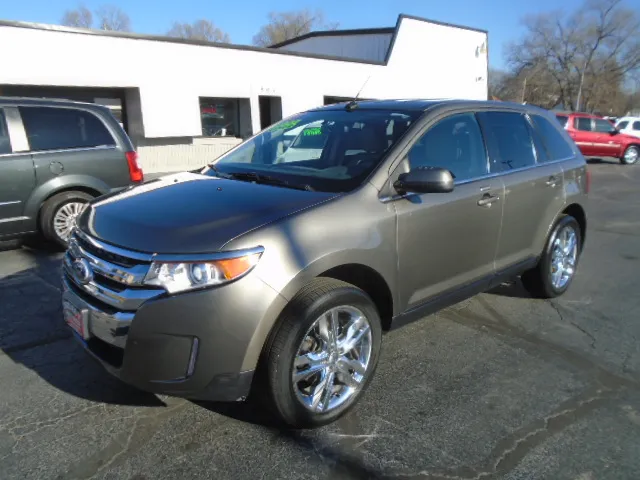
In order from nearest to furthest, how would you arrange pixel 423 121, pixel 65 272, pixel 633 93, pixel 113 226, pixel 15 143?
pixel 113 226 → pixel 65 272 → pixel 423 121 → pixel 15 143 → pixel 633 93

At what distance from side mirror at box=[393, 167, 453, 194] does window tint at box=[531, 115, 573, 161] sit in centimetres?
193

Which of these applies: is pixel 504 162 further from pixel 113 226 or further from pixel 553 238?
pixel 113 226

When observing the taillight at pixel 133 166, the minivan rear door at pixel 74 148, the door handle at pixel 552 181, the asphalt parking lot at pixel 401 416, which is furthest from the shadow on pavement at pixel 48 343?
the door handle at pixel 552 181

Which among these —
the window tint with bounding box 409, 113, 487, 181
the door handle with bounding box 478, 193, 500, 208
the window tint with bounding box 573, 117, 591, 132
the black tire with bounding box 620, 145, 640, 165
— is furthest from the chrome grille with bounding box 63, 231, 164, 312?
the black tire with bounding box 620, 145, 640, 165

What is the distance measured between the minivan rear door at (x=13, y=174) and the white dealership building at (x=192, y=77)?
298 inches

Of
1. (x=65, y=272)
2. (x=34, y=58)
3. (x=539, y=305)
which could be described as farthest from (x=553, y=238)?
(x=34, y=58)

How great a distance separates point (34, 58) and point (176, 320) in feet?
41.6

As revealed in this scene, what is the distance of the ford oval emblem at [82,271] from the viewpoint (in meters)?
2.54

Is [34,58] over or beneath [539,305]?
over

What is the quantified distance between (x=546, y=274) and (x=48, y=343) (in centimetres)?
422

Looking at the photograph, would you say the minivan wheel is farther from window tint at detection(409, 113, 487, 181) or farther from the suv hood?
window tint at detection(409, 113, 487, 181)

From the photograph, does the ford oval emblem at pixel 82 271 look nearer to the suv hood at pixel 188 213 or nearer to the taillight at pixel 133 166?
the suv hood at pixel 188 213

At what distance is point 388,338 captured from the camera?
12.6 feet

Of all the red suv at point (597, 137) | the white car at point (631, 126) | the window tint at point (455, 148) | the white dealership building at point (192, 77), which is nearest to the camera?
the window tint at point (455, 148)
